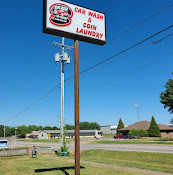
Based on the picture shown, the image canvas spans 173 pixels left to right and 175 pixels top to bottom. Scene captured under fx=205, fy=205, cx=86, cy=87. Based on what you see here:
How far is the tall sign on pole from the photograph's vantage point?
1002 cm

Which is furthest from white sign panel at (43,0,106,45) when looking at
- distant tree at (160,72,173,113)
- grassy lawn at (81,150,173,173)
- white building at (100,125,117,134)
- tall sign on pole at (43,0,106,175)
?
white building at (100,125,117,134)

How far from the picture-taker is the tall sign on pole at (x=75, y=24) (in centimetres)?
1002

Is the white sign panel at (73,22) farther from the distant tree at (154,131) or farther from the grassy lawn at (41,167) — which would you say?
the distant tree at (154,131)

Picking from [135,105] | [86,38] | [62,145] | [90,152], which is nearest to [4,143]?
[62,145]

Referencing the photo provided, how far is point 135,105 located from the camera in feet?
320

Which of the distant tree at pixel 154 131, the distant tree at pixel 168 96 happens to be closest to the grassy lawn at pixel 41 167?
the distant tree at pixel 168 96

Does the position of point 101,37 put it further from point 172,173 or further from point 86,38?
point 172,173

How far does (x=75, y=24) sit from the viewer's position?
35.0 feet

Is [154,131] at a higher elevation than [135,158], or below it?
below

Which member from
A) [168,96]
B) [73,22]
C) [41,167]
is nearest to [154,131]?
[168,96]

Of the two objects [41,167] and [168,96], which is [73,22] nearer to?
[41,167]

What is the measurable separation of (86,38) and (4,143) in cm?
1651

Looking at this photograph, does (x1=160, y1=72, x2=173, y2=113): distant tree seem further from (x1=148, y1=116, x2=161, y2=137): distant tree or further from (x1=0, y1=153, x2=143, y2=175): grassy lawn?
(x1=0, y1=153, x2=143, y2=175): grassy lawn

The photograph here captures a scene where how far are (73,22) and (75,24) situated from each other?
0.47 feet
